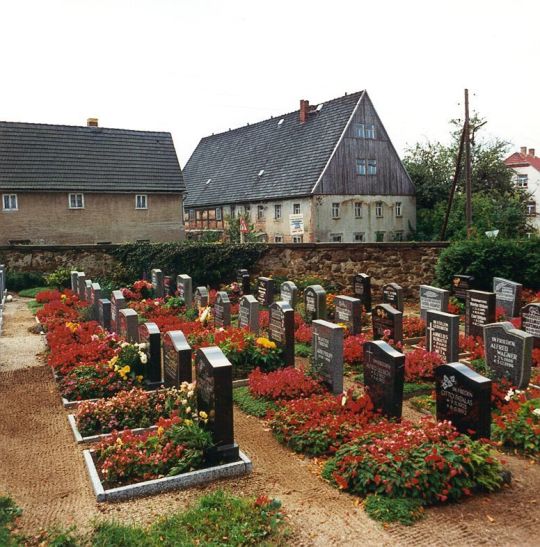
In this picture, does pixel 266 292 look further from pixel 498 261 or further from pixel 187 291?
pixel 498 261

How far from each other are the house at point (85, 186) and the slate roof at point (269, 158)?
6421mm

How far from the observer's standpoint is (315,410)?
7.48 metres

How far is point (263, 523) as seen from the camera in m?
5.00

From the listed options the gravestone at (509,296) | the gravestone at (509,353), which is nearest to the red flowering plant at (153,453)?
the gravestone at (509,353)

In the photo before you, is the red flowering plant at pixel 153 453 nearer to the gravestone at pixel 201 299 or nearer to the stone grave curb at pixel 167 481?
the stone grave curb at pixel 167 481

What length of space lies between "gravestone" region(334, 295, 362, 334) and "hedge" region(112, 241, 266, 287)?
8.46 m

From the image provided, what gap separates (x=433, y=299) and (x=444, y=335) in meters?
3.37

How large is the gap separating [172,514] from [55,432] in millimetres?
3091

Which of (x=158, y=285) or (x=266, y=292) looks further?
(x=158, y=285)

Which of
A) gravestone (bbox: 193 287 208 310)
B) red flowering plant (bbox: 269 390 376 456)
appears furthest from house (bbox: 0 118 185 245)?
red flowering plant (bbox: 269 390 376 456)

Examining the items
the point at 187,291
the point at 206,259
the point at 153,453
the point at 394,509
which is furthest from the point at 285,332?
the point at 206,259

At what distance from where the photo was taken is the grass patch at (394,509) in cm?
516

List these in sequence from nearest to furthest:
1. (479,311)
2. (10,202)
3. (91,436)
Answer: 1. (91,436)
2. (479,311)
3. (10,202)

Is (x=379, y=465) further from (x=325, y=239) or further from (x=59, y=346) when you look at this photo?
(x=325, y=239)
